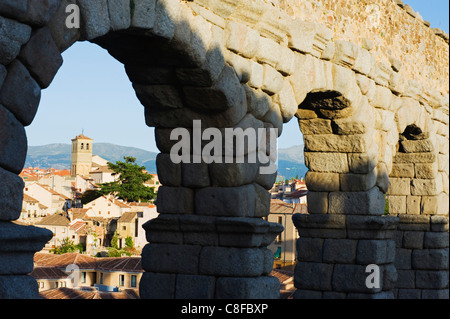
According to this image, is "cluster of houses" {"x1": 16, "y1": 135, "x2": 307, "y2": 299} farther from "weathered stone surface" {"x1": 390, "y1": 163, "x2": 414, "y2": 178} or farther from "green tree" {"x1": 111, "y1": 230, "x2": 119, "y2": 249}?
"weathered stone surface" {"x1": 390, "y1": 163, "x2": 414, "y2": 178}

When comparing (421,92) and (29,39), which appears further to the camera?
(421,92)

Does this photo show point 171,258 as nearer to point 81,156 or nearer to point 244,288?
point 244,288

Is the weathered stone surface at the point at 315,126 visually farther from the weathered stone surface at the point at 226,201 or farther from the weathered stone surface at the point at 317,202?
the weathered stone surface at the point at 226,201

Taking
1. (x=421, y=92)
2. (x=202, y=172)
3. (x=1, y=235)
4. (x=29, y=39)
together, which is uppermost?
(x=421, y=92)

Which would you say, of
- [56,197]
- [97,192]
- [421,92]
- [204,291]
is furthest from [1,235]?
[56,197]

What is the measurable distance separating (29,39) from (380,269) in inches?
242

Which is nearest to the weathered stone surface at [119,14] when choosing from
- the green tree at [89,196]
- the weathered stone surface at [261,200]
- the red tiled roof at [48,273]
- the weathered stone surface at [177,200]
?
the weathered stone surface at [177,200]

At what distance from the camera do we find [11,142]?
3.80m

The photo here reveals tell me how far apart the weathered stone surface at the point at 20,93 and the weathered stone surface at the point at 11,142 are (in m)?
0.05

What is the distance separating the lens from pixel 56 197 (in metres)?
58.9

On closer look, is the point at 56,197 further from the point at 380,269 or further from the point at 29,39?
the point at 29,39

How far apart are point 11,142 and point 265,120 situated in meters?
3.37

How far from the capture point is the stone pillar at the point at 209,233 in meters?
6.25

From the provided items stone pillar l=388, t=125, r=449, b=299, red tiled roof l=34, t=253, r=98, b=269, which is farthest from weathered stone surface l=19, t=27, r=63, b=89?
red tiled roof l=34, t=253, r=98, b=269
